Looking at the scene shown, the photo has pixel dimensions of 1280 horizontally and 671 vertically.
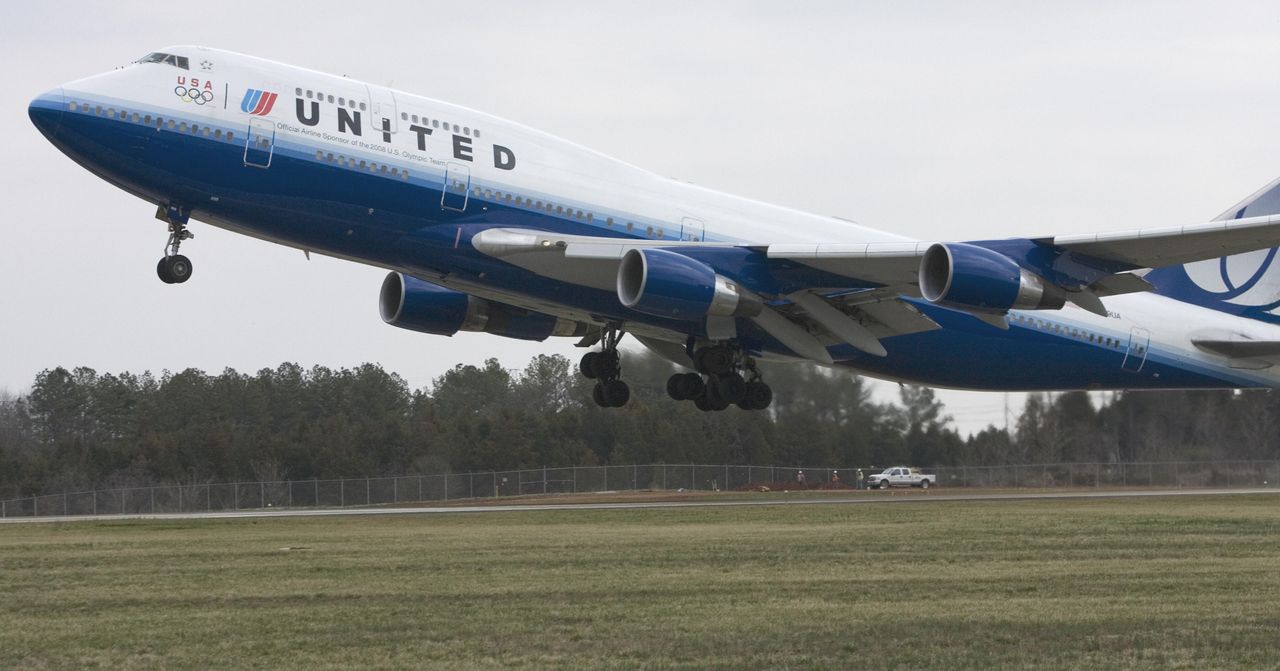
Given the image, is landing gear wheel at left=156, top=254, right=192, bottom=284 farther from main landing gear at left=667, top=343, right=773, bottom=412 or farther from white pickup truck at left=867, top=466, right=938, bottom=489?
white pickup truck at left=867, top=466, right=938, bottom=489

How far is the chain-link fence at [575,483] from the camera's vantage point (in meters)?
51.8

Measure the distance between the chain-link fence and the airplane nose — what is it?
27.6 m

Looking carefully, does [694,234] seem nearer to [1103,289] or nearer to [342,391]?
[1103,289]

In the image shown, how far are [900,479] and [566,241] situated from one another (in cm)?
3072

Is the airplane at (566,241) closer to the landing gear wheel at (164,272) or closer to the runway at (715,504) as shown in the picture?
the landing gear wheel at (164,272)

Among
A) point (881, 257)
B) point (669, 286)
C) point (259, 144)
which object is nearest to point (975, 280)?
point (881, 257)

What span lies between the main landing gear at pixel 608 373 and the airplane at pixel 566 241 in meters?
0.06

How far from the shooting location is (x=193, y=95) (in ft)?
90.7

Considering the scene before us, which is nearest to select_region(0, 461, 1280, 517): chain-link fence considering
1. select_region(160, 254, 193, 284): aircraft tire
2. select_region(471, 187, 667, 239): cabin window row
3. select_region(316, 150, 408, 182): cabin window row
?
select_region(471, 187, 667, 239): cabin window row

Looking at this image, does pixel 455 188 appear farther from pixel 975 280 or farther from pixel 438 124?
pixel 975 280

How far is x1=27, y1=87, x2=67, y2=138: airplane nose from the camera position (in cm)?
2705

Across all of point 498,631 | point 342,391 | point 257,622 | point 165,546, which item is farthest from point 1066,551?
point 342,391

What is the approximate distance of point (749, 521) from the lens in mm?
34125

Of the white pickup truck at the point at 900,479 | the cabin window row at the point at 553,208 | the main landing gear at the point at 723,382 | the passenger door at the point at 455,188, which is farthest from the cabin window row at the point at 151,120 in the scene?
→ the white pickup truck at the point at 900,479
